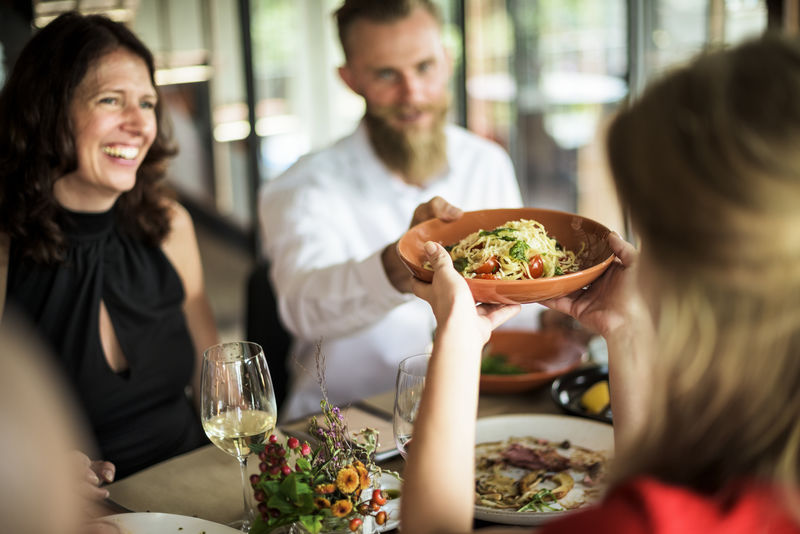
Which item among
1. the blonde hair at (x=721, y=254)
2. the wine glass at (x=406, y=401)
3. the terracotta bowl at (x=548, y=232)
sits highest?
the blonde hair at (x=721, y=254)

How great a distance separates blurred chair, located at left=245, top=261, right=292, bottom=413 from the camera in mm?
2559

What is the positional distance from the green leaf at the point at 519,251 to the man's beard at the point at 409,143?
1163mm

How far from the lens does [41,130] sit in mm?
2025

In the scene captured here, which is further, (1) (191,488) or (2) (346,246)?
(2) (346,246)

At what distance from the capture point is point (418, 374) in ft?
4.41

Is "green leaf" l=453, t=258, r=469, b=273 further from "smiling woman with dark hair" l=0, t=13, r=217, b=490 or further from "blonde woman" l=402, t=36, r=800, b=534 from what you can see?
"smiling woman with dark hair" l=0, t=13, r=217, b=490

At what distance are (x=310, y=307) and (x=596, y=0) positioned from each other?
122 inches

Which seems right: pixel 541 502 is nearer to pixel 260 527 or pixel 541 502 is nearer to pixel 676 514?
pixel 260 527

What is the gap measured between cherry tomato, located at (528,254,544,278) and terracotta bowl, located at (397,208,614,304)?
0.25 feet

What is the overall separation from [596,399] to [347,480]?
0.78 m

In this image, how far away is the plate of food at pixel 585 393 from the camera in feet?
5.60

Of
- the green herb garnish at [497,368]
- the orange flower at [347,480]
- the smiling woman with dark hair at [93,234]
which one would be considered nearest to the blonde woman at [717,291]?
the orange flower at [347,480]

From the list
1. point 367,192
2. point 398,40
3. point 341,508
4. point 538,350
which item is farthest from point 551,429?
point 398,40

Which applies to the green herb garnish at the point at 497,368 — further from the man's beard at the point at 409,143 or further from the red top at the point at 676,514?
the red top at the point at 676,514
